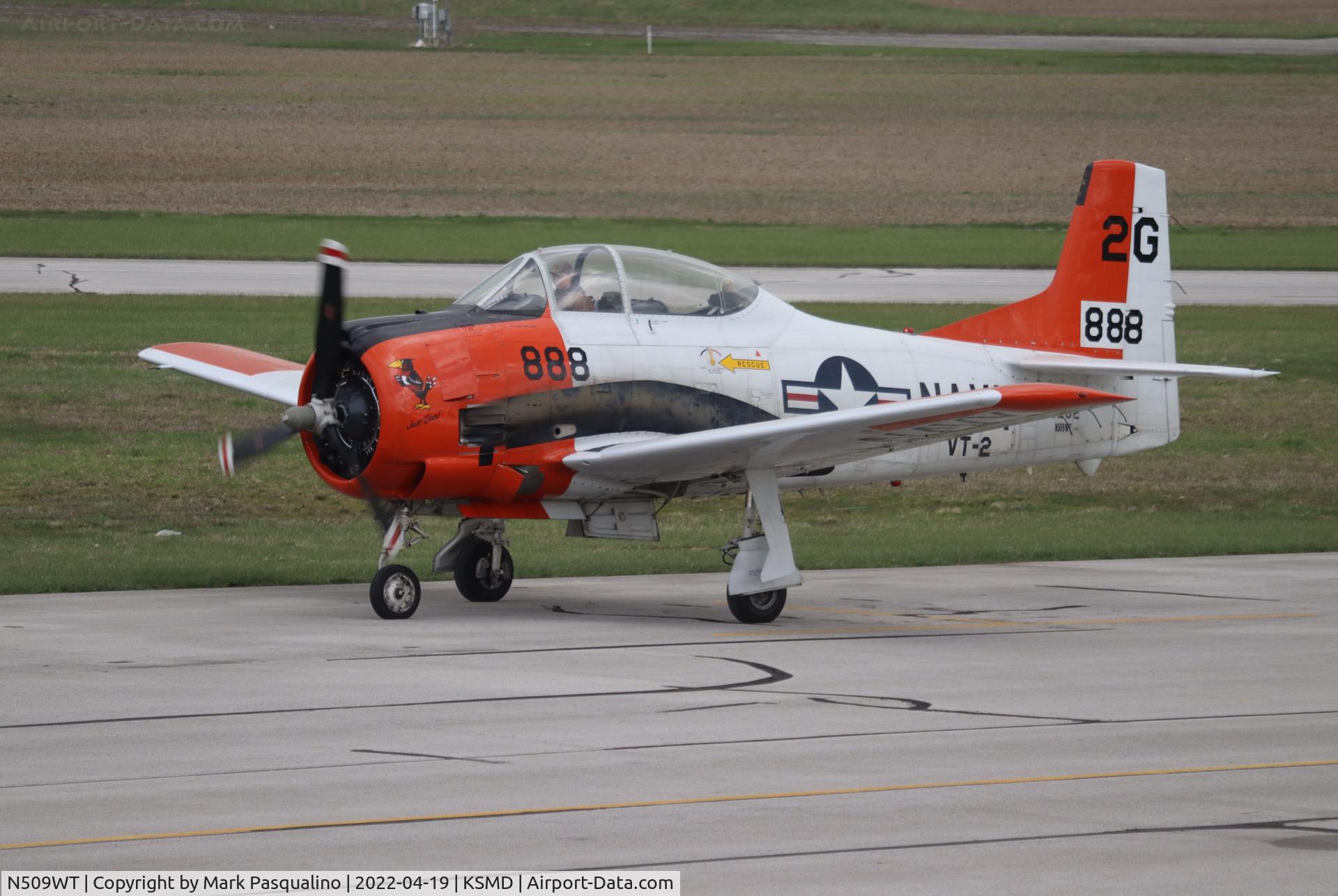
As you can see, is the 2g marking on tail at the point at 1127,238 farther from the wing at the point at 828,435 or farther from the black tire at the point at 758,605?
the black tire at the point at 758,605

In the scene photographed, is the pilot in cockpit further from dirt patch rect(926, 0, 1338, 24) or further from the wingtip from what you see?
dirt patch rect(926, 0, 1338, 24)

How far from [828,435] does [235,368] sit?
6581 millimetres

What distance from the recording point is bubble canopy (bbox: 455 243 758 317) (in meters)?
14.6

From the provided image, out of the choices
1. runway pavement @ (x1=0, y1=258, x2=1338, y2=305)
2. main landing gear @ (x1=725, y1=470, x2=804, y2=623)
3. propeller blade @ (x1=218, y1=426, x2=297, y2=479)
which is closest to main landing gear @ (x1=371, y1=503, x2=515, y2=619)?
propeller blade @ (x1=218, y1=426, x2=297, y2=479)

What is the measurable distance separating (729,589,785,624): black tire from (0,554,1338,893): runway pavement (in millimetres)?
304

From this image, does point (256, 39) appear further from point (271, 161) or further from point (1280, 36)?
point (1280, 36)

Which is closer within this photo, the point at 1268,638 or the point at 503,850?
the point at 503,850

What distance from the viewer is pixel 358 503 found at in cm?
2100

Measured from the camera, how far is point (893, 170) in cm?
5825

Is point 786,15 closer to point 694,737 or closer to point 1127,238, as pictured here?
point 1127,238

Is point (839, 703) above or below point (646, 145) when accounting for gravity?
below

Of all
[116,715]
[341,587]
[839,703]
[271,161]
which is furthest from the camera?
[271,161]

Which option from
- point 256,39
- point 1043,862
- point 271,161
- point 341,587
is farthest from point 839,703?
point 256,39

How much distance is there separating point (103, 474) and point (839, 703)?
12.5 metres
